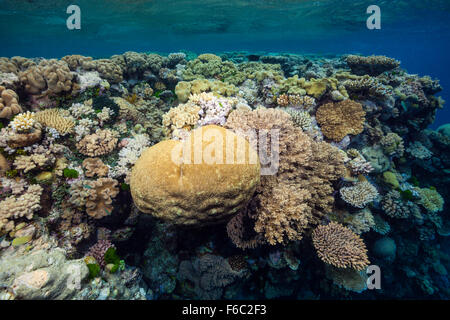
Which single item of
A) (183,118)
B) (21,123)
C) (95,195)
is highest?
(183,118)

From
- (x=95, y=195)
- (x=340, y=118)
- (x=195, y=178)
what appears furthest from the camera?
(x=340, y=118)

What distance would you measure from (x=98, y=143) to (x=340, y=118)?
22.4ft

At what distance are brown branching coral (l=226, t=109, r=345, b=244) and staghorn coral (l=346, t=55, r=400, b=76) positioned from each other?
22.1ft

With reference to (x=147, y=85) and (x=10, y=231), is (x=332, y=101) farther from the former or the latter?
(x=10, y=231)

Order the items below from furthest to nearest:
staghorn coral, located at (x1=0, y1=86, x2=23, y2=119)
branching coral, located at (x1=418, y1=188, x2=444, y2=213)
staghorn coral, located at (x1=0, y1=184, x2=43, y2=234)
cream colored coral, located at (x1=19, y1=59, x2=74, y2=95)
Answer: branching coral, located at (x1=418, y1=188, x2=444, y2=213), cream colored coral, located at (x1=19, y1=59, x2=74, y2=95), staghorn coral, located at (x1=0, y1=86, x2=23, y2=119), staghorn coral, located at (x1=0, y1=184, x2=43, y2=234)

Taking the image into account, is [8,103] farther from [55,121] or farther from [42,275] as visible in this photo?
[42,275]

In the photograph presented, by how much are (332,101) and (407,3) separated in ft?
111

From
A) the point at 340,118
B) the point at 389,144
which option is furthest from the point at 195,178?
the point at 389,144

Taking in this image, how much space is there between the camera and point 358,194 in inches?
203

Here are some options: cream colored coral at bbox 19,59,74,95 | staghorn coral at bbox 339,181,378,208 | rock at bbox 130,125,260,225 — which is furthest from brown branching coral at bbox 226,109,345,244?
cream colored coral at bbox 19,59,74,95

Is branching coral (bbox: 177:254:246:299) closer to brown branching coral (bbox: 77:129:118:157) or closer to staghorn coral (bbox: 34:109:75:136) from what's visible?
brown branching coral (bbox: 77:129:118:157)

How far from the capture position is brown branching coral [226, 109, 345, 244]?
12.0 feet

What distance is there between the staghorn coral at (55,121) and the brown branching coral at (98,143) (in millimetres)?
443

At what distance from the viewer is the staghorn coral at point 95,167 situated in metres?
4.32
